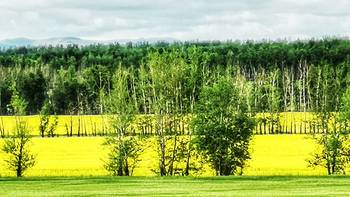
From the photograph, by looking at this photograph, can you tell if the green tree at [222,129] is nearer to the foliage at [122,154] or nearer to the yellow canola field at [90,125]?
the foliage at [122,154]

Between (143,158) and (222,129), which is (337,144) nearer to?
(222,129)

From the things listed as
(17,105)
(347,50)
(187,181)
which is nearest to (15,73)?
(347,50)

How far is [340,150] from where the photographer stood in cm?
5603

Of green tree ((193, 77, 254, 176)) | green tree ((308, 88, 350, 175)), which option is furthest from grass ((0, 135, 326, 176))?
green tree ((308, 88, 350, 175))

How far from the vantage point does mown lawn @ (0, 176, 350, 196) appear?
3344 centimetres

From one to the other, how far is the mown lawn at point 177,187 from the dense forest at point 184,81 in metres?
13.8

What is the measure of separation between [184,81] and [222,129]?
21.3ft

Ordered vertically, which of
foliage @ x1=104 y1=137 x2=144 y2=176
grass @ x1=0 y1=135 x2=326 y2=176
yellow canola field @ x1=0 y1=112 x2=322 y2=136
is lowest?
yellow canola field @ x1=0 y1=112 x2=322 y2=136

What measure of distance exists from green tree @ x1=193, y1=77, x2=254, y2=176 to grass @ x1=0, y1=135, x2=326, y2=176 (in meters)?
1.44

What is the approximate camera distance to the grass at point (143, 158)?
60.0 m

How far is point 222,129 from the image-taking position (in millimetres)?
52750

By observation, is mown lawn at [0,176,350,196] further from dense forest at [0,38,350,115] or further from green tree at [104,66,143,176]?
dense forest at [0,38,350,115]

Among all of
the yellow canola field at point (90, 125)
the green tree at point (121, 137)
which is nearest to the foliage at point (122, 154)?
the green tree at point (121, 137)

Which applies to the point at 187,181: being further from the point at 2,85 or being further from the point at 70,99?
the point at 2,85
